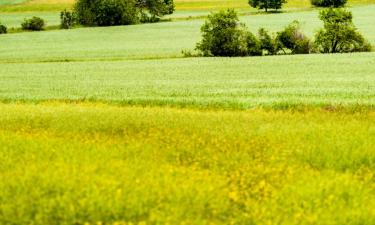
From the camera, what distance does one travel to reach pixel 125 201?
899 centimetres

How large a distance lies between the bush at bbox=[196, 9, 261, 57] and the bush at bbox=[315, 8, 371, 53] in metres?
4.31

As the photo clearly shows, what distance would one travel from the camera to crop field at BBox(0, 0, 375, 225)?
29.4 ft

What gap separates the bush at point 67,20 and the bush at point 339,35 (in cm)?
4517

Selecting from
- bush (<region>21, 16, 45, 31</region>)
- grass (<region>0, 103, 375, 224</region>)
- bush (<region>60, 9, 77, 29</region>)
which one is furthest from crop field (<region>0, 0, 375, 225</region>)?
bush (<region>60, 9, 77, 29</region>)

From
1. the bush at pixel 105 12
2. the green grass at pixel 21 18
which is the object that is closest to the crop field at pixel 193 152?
the bush at pixel 105 12

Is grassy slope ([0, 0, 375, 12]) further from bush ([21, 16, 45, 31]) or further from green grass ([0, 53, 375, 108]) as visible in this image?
green grass ([0, 53, 375, 108])

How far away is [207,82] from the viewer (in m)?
26.1

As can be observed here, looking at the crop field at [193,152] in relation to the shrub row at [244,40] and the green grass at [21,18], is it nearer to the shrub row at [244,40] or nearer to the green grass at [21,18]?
the shrub row at [244,40]

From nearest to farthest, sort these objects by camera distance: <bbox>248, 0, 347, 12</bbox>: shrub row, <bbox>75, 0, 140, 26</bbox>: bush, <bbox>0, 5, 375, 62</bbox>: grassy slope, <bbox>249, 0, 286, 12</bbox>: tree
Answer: <bbox>0, 5, 375, 62</bbox>: grassy slope, <bbox>75, 0, 140, 26</bbox>: bush, <bbox>249, 0, 286, 12</bbox>: tree, <bbox>248, 0, 347, 12</bbox>: shrub row

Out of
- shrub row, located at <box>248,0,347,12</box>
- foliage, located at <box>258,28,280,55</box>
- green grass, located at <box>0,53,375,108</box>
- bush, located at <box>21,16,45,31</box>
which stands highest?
shrub row, located at <box>248,0,347,12</box>

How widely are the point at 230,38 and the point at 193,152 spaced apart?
94.7 ft

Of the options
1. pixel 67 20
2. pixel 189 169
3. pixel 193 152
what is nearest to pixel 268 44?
pixel 193 152

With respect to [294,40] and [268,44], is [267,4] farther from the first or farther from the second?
[268,44]

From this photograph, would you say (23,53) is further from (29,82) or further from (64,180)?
(64,180)
